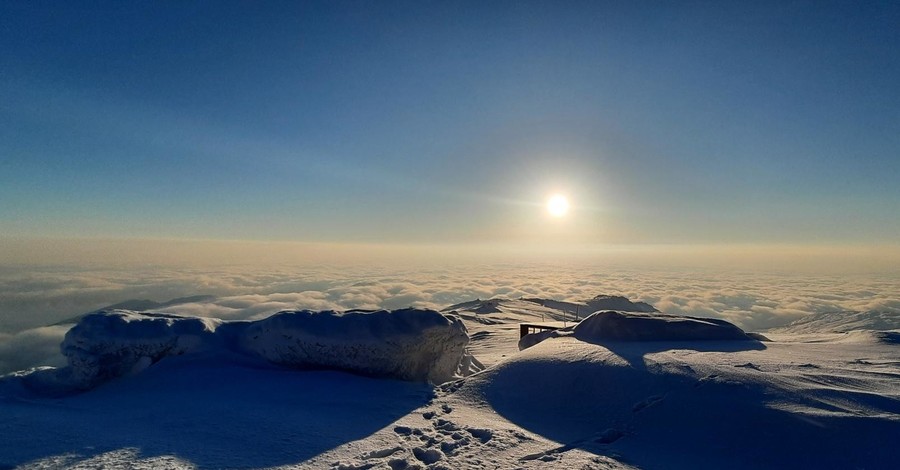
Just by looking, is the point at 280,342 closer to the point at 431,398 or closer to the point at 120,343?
the point at 120,343

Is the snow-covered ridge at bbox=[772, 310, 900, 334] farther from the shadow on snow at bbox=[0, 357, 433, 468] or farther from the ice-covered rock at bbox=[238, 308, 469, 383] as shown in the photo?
the shadow on snow at bbox=[0, 357, 433, 468]

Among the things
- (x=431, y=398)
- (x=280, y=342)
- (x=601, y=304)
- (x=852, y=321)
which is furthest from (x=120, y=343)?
(x=852, y=321)

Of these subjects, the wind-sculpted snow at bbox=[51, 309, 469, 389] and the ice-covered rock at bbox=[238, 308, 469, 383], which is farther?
the ice-covered rock at bbox=[238, 308, 469, 383]

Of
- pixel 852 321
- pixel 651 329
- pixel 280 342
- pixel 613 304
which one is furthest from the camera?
pixel 613 304

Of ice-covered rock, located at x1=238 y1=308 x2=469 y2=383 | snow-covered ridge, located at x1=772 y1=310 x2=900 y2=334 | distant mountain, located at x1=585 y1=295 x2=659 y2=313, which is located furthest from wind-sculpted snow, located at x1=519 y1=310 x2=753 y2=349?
distant mountain, located at x1=585 y1=295 x2=659 y2=313

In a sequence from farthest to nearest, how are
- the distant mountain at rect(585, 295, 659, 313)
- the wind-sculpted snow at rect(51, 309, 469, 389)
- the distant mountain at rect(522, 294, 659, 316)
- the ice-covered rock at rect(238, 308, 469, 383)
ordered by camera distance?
the distant mountain at rect(585, 295, 659, 313)
the distant mountain at rect(522, 294, 659, 316)
the ice-covered rock at rect(238, 308, 469, 383)
the wind-sculpted snow at rect(51, 309, 469, 389)

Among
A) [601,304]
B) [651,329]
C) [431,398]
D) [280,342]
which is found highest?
[651,329]

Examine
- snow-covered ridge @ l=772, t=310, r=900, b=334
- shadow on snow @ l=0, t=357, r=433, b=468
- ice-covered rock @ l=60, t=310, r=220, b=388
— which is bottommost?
snow-covered ridge @ l=772, t=310, r=900, b=334
